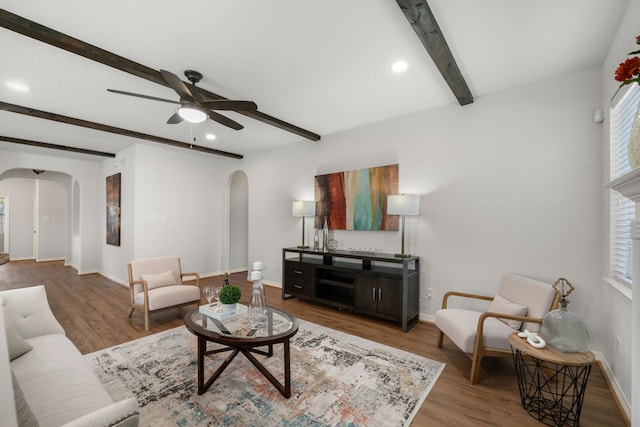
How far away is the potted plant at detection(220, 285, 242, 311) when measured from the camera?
2.52m

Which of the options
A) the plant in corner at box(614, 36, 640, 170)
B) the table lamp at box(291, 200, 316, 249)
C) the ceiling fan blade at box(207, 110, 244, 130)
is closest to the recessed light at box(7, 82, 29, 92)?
the ceiling fan blade at box(207, 110, 244, 130)

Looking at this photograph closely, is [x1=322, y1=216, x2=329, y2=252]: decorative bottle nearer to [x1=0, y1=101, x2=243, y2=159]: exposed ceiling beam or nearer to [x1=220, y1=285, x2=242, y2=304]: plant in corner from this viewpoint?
[x1=220, y1=285, x2=242, y2=304]: plant in corner

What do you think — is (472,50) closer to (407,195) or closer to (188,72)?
(407,195)

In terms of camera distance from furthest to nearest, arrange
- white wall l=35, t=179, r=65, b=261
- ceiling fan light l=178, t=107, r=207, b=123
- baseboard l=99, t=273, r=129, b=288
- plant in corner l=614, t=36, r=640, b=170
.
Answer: white wall l=35, t=179, r=65, b=261, baseboard l=99, t=273, r=129, b=288, ceiling fan light l=178, t=107, r=207, b=123, plant in corner l=614, t=36, r=640, b=170

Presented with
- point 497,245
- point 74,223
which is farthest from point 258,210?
point 74,223

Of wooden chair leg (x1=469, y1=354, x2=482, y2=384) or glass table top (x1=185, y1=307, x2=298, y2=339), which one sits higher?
glass table top (x1=185, y1=307, x2=298, y2=339)

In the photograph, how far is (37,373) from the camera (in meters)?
1.68

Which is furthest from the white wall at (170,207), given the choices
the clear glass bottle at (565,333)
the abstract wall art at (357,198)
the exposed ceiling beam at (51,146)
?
the clear glass bottle at (565,333)

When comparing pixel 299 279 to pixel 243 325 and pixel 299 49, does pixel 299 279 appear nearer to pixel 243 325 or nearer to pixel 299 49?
pixel 243 325

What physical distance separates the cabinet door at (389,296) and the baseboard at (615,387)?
180cm

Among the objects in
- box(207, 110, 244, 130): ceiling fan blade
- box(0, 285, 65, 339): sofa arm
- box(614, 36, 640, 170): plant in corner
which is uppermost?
box(207, 110, 244, 130): ceiling fan blade

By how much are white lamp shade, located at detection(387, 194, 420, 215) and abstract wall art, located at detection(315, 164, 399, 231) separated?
361 millimetres

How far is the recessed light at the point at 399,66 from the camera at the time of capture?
2.68 metres

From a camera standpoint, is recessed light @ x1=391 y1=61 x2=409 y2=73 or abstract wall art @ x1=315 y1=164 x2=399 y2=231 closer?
recessed light @ x1=391 y1=61 x2=409 y2=73
